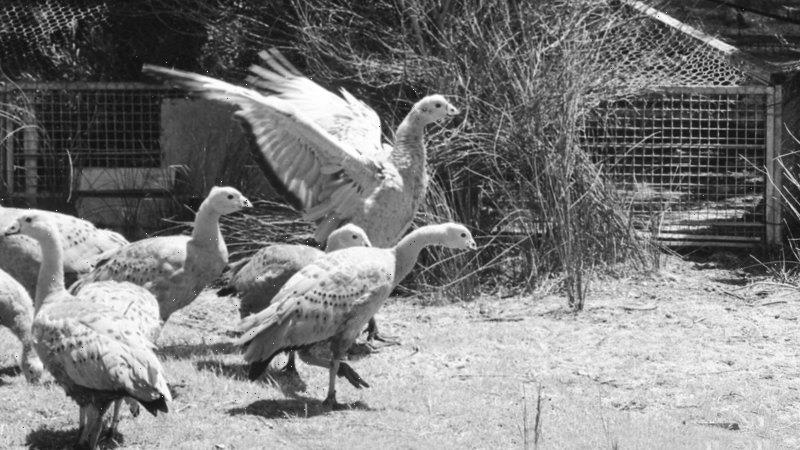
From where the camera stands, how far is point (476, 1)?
445 inches

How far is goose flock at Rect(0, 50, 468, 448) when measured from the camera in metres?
6.11

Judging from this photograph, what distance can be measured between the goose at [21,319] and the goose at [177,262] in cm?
58

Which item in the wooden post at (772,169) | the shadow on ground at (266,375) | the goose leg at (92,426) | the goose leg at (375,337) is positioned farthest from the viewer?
the wooden post at (772,169)

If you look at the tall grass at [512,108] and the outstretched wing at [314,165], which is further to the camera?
the tall grass at [512,108]

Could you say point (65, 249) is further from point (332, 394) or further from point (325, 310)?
point (332, 394)

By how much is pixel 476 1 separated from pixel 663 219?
255 centimetres

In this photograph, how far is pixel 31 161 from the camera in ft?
40.4

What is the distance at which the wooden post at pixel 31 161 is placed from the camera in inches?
478

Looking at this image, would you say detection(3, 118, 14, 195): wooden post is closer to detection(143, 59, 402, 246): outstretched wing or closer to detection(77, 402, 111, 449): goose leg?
detection(143, 59, 402, 246): outstretched wing

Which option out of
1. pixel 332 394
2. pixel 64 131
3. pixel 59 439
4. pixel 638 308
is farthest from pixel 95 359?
pixel 64 131

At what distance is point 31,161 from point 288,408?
6.28 metres

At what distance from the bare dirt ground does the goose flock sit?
270 millimetres

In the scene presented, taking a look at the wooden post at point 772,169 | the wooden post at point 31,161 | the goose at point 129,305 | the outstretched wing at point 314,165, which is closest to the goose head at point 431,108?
the outstretched wing at point 314,165

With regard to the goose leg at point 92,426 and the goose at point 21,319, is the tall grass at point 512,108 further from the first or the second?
the goose leg at point 92,426
